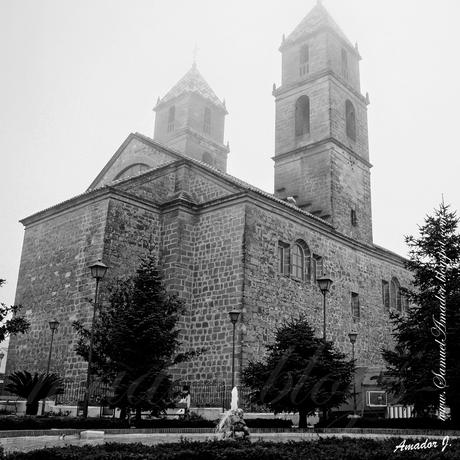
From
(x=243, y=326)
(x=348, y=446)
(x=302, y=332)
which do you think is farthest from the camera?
(x=243, y=326)

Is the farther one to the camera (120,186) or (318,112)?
(318,112)

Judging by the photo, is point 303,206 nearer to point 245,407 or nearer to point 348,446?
point 245,407

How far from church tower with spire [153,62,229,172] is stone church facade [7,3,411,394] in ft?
30.7

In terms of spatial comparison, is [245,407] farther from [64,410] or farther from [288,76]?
[288,76]

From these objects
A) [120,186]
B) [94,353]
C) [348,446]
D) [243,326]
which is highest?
[120,186]

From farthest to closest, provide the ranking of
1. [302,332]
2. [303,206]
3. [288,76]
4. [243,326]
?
1. [288,76]
2. [303,206]
3. [243,326]
4. [302,332]

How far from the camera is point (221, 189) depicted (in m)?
25.0

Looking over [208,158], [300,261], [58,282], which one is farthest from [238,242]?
[208,158]

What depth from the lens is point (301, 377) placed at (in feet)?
53.9

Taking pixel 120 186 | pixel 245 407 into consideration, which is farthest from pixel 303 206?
pixel 245 407

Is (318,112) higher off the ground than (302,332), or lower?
higher

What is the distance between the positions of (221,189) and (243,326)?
661 cm

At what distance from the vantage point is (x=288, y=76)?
1382 inches

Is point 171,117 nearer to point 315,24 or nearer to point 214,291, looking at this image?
point 315,24
